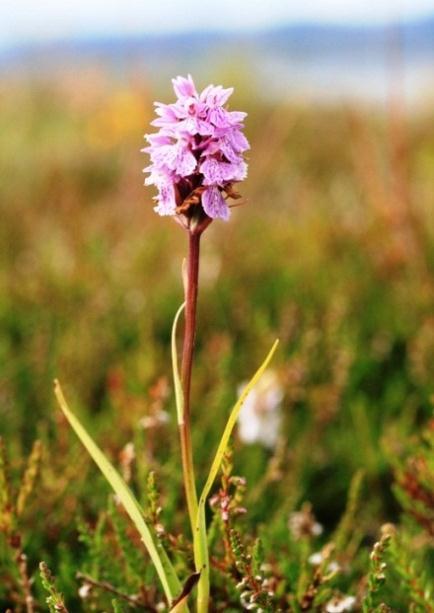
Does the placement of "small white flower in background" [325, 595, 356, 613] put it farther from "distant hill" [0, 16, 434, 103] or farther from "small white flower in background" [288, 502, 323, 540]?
"distant hill" [0, 16, 434, 103]

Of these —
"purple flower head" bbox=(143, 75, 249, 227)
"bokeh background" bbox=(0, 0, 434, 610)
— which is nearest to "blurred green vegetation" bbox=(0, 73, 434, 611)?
"bokeh background" bbox=(0, 0, 434, 610)

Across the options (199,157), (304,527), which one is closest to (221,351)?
(304,527)

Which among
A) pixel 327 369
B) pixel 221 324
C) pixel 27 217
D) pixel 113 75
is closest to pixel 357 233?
pixel 221 324

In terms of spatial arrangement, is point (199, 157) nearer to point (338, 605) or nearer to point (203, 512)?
point (203, 512)

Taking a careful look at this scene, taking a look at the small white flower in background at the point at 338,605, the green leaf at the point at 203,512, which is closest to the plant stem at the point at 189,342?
the green leaf at the point at 203,512

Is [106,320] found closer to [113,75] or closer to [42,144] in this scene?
[42,144]

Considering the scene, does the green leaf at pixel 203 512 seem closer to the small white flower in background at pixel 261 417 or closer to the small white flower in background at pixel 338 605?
the small white flower in background at pixel 338 605
